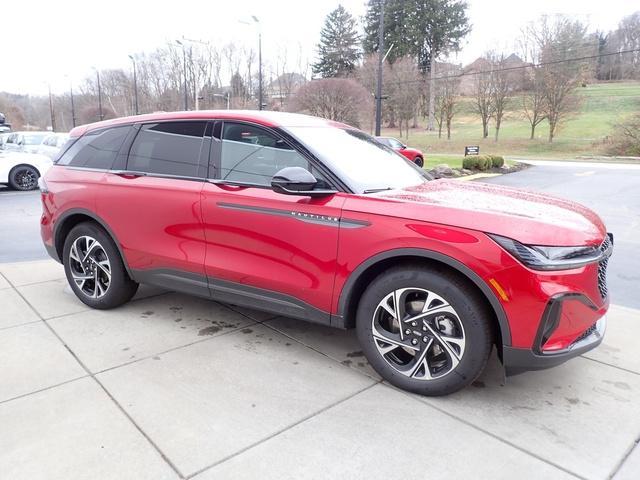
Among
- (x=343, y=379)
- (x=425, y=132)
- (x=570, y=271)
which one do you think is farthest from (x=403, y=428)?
(x=425, y=132)

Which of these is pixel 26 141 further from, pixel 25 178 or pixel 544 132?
pixel 544 132

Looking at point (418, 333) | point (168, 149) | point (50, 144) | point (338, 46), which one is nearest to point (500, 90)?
point (338, 46)

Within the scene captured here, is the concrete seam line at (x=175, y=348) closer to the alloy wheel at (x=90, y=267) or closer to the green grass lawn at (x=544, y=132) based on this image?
the alloy wheel at (x=90, y=267)

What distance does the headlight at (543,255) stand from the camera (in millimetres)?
2426

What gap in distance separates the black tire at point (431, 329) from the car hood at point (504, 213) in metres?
0.33

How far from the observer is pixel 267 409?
270cm

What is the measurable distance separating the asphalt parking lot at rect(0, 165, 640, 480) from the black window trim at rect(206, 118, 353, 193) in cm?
118

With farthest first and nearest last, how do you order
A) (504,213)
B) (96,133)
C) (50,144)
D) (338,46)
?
(338,46)
(50,144)
(96,133)
(504,213)

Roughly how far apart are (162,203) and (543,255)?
2.64 meters

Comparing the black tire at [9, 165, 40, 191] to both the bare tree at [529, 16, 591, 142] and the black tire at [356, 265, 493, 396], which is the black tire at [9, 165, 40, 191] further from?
the bare tree at [529, 16, 591, 142]

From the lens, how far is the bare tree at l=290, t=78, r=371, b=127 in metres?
31.2

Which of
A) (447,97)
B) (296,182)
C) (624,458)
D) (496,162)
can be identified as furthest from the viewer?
(447,97)

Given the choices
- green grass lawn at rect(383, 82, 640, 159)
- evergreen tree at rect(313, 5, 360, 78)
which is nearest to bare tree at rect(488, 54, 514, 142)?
green grass lawn at rect(383, 82, 640, 159)

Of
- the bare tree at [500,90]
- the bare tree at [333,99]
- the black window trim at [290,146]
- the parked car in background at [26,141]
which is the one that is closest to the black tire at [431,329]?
the black window trim at [290,146]
